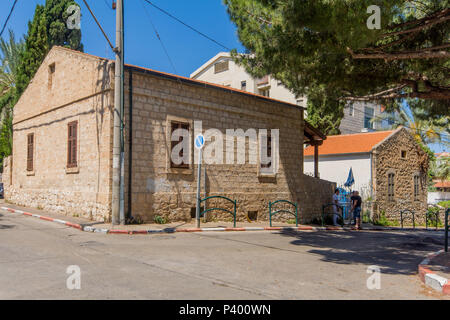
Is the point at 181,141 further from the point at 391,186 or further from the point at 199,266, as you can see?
the point at 391,186

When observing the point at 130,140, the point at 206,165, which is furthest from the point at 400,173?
the point at 130,140

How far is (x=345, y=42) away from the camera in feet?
31.6

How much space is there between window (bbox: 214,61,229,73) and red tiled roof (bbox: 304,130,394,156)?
51.2ft

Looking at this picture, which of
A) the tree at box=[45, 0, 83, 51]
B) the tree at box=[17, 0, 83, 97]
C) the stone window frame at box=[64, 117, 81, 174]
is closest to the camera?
the stone window frame at box=[64, 117, 81, 174]

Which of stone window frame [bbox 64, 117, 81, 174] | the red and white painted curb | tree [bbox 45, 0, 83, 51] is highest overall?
tree [bbox 45, 0, 83, 51]

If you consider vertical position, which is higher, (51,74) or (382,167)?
(51,74)

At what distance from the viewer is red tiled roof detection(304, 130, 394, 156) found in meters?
26.0

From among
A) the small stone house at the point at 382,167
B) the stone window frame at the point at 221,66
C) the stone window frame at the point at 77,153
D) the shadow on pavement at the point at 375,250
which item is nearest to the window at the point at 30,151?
the stone window frame at the point at 77,153

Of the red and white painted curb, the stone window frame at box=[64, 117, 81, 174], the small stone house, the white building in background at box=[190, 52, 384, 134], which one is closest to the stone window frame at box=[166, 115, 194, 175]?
the stone window frame at box=[64, 117, 81, 174]

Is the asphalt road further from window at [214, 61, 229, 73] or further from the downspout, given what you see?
window at [214, 61, 229, 73]

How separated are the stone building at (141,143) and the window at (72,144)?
0.05 m

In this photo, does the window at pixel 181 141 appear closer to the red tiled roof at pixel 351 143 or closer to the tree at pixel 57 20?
the red tiled roof at pixel 351 143

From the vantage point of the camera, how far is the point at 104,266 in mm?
7277

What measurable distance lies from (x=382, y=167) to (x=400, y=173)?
2.60m
